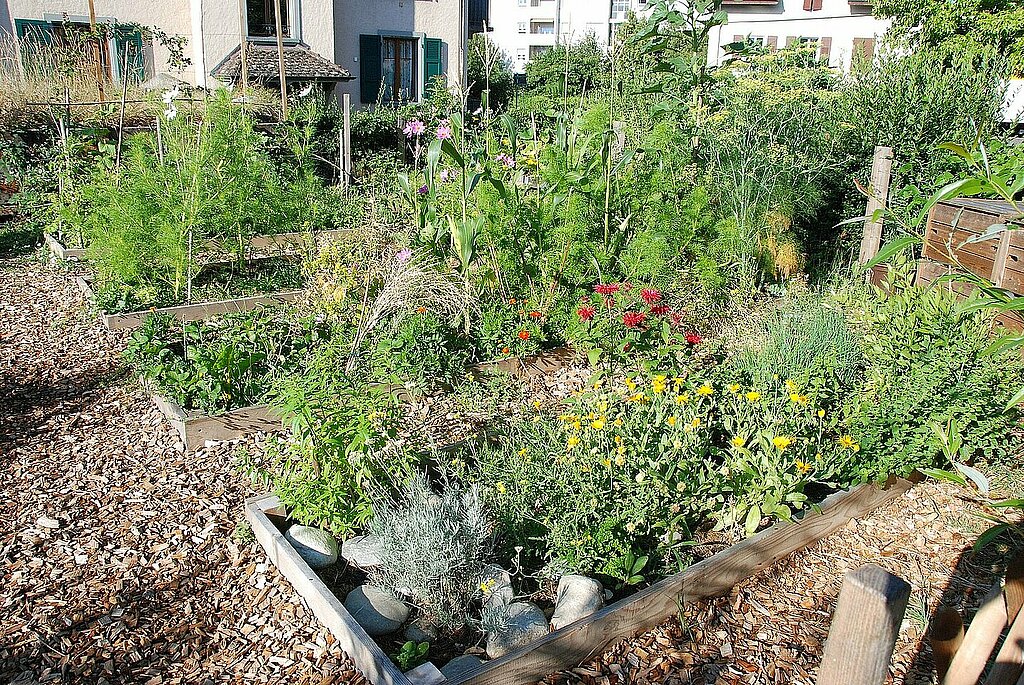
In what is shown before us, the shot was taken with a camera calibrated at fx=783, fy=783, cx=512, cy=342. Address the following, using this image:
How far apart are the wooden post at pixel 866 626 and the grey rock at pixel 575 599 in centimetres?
163

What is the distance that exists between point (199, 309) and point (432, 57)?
1541 cm

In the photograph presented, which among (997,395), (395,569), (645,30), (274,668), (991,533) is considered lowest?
(274,668)

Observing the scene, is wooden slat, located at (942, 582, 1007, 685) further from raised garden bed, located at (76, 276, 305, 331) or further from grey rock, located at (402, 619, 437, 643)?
raised garden bed, located at (76, 276, 305, 331)

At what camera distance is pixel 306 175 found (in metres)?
7.08

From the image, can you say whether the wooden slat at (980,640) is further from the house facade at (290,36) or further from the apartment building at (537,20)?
the apartment building at (537,20)

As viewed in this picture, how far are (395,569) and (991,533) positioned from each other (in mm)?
1856

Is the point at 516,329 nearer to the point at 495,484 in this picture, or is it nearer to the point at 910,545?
the point at 495,484

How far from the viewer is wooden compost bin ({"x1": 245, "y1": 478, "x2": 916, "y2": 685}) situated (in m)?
2.37

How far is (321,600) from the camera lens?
266 centimetres

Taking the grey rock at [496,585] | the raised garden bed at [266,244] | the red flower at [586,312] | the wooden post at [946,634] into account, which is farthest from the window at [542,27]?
the wooden post at [946,634]

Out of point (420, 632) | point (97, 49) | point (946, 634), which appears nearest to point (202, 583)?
point (420, 632)

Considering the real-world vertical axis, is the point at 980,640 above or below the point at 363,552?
above

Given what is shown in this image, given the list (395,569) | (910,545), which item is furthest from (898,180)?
(395,569)

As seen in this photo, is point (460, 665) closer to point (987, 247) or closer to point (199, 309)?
point (199, 309)
